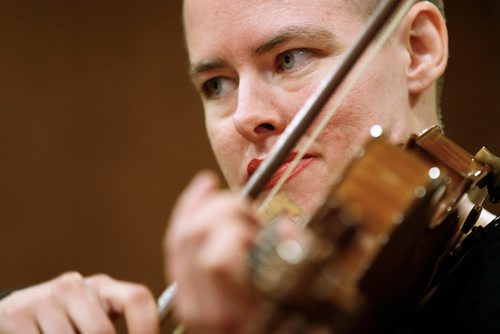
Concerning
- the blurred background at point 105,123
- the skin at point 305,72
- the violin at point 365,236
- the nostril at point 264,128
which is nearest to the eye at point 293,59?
the skin at point 305,72

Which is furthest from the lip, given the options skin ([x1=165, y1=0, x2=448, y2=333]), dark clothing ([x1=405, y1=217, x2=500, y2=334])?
dark clothing ([x1=405, y1=217, x2=500, y2=334])

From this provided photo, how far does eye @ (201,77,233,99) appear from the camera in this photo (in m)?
1.16

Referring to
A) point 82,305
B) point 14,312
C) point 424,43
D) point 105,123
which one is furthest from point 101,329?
point 105,123

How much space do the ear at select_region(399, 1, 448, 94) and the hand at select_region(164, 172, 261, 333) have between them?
0.66 meters

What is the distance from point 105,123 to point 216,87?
50.8 inches

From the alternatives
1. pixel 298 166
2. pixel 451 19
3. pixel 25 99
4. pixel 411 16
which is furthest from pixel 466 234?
pixel 25 99

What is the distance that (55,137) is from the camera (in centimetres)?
233

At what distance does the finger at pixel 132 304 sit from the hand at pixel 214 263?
21 centimetres

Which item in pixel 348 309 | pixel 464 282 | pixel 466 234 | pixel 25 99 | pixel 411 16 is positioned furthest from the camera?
pixel 25 99

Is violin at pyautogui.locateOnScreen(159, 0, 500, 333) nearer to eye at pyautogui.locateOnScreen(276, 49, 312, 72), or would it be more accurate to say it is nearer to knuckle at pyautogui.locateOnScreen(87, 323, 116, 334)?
knuckle at pyautogui.locateOnScreen(87, 323, 116, 334)

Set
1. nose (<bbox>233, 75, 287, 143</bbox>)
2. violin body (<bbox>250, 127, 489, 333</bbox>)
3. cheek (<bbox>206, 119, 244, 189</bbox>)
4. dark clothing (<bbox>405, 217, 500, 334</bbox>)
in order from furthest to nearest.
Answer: cheek (<bbox>206, 119, 244, 189</bbox>) < nose (<bbox>233, 75, 287, 143</bbox>) < dark clothing (<bbox>405, 217, 500, 334</bbox>) < violin body (<bbox>250, 127, 489, 333</bbox>)

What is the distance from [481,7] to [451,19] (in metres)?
0.15

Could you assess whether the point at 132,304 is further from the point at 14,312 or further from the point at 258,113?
the point at 258,113

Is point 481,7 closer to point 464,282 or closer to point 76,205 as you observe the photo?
point 76,205
